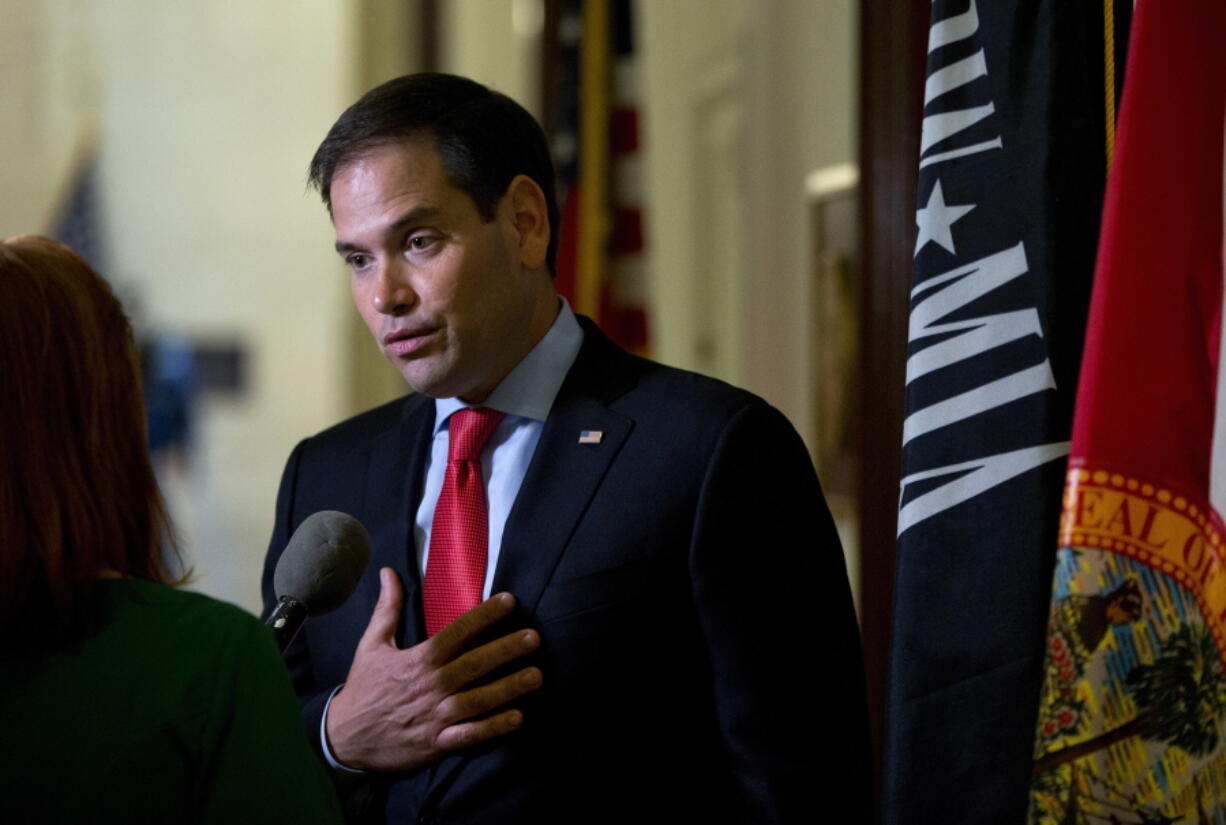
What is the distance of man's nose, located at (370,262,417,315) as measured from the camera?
1.89 meters

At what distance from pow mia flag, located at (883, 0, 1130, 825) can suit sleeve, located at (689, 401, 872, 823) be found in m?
0.07

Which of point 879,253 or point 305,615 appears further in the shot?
point 879,253

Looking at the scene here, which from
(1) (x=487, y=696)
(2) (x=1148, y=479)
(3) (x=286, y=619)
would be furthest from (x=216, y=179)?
(2) (x=1148, y=479)

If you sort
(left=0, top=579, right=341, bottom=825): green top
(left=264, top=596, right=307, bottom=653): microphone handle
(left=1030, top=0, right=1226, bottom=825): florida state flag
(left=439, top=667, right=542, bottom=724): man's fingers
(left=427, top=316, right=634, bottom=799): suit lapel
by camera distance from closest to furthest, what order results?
(left=0, top=579, right=341, bottom=825): green top → (left=264, top=596, right=307, bottom=653): microphone handle → (left=1030, top=0, right=1226, bottom=825): florida state flag → (left=439, top=667, right=542, bottom=724): man's fingers → (left=427, top=316, right=634, bottom=799): suit lapel

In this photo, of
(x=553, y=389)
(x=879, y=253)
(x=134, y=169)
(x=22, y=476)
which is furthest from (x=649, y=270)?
(x=134, y=169)

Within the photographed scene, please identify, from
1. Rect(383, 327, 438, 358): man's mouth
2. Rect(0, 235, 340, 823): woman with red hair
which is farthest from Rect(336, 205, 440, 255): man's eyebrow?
Rect(0, 235, 340, 823): woman with red hair

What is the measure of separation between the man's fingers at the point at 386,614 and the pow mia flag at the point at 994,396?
65cm

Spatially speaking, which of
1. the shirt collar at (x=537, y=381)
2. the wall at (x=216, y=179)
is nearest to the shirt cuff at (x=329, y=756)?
the shirt collar at (x=537, y=381)

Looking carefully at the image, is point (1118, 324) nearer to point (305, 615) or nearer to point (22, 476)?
point (305, 615)

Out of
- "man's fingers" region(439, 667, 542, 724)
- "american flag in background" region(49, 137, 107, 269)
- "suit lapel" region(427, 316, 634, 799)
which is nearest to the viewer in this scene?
"man's fingers" region(439, 667, 542, 724)

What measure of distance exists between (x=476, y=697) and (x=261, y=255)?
675cm

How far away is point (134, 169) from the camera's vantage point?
8.10 m

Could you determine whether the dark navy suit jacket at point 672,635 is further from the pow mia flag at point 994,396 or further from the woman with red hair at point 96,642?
the woman with red hair at point 96,642

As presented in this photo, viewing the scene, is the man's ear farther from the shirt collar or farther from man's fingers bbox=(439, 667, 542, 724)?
man's fingers bbox=(439, 667, 542, 724)
